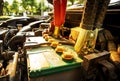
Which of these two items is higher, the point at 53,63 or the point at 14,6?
the point at 14,6

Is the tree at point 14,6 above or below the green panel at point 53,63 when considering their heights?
above

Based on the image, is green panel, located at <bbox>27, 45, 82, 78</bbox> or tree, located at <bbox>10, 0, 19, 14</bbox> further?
tree, located at <bbox>10, 0, 19, 14</bbox>

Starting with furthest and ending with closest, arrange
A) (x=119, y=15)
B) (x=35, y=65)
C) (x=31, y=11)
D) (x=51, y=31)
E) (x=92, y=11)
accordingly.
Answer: (x=31, y=11), (x=51, y=31), (x=119, y=15), (x=92, y=11), (x=35, y=65)

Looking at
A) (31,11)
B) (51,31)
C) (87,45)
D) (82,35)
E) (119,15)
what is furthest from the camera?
(31,11)

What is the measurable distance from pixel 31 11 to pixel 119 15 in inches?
1239

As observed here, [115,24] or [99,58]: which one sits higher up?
[115,24]

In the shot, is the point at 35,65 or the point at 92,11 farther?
the point at 92,11

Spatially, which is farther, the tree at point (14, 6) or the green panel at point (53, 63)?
the tree at point (14, 6)

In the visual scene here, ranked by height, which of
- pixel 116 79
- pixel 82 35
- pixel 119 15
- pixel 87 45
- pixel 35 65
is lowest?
pixel 116 79

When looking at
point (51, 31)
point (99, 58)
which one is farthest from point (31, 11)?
point (99, 58)

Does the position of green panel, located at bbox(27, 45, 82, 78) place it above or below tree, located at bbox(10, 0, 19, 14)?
below

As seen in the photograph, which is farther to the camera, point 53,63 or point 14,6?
point 14,6

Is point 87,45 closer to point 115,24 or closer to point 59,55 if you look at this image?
point 59,55

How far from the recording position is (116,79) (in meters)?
1.81
